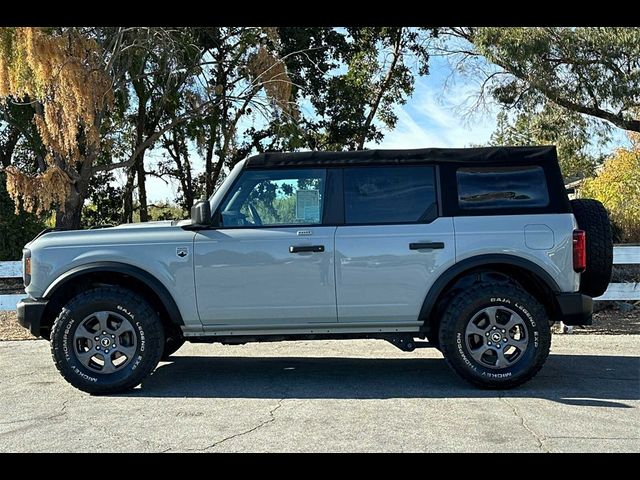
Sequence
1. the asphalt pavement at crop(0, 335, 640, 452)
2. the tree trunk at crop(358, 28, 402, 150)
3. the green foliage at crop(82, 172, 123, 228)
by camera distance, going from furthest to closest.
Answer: the green foliage at crop(82, 172, 123, 228), the tree trunk at crop(358, 28, 402, 150), the asphalt pavement at crop(0, 335, 640, 452)

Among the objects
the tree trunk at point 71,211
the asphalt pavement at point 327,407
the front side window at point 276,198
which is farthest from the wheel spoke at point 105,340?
the tree trunk at point 71,211

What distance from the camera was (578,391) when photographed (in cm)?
584

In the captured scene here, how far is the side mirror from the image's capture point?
5832 mm

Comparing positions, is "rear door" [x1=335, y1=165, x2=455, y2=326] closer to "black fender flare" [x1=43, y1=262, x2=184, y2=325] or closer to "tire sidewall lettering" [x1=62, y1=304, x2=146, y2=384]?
"black fender flare" [x1=43, y1=262, x2=184, y2=325]

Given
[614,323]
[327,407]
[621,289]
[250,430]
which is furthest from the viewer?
[614,323]

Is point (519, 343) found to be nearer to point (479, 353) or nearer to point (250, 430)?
point (479, 353)

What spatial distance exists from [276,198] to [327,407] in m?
1.86

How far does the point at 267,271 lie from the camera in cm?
582

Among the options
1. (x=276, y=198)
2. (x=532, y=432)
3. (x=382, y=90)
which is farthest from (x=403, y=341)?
(x=382, y=90)

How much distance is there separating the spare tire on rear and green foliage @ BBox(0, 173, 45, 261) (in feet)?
37.5

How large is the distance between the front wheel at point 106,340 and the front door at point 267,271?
0.53 metres

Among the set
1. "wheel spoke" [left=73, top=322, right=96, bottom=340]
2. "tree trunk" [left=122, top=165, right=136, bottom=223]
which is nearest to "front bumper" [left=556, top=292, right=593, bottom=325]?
"wheel spoke" [left=73, top=322, right=96, bottom=340]

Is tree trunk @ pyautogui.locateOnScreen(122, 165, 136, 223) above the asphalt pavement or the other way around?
above

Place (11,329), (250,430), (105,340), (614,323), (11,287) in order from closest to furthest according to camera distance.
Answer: (250,430)
(105,340)
(614,323)
(11,329)
(11,287)
